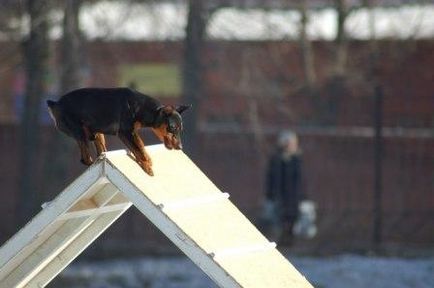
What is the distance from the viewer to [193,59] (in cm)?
1476

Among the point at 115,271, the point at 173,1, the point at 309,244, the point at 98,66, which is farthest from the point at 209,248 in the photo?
the point at 98,66

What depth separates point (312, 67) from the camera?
18.7 metres

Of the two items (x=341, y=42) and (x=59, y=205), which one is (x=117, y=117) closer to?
(x=59, y=205)

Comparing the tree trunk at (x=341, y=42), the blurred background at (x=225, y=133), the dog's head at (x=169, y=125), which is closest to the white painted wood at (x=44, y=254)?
the dog's head at (x=169, y=125)

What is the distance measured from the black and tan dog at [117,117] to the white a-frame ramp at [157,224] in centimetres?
8

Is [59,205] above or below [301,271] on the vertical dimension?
above

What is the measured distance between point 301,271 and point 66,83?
379 centimetres

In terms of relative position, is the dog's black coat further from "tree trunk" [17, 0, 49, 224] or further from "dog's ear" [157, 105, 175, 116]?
"tree trunk" [17, 0, 49, 224]

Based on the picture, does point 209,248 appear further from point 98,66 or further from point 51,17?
point 98,66

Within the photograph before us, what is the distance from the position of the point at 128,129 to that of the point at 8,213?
354 inches

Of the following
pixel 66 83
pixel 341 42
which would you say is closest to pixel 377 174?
pixel 66 83

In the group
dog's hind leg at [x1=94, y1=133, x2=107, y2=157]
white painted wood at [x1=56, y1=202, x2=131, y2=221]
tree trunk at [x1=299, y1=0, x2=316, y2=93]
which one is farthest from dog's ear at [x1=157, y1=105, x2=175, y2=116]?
tree trunk at [x1=299, y1=0, x2=316, y2=93]

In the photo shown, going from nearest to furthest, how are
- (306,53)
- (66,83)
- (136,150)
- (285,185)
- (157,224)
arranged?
(157,224)
(136,150)
(285,185)
(66,83)
(306,53)

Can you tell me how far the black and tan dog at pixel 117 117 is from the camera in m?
4.70
